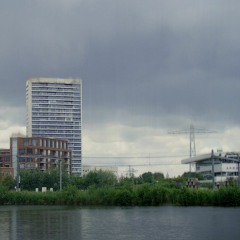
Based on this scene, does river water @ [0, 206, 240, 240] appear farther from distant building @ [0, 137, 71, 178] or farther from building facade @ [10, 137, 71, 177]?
building facade @ [10, 137, 71, 177]

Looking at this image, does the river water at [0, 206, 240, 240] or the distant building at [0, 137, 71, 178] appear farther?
the distant building at [0, 137, 71, 178]

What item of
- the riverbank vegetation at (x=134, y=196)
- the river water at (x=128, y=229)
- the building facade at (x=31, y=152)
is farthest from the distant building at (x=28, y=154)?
the river water at (x=128, y=229)

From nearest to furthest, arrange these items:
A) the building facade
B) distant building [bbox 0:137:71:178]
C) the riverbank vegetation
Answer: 1. the riverbank vegetation
2. distant building [bbox 0:137:71:178]
3. the building facade

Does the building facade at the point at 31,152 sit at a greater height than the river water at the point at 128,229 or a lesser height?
greater

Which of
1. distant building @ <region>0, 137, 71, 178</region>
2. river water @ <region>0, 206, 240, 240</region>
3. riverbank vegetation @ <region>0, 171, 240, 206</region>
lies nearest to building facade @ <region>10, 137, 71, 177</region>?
distant building @ <region>0, 137, 71, 178</region>

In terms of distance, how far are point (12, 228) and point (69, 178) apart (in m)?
98.0

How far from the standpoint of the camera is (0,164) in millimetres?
195125

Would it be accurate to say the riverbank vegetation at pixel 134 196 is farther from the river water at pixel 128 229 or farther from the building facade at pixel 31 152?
the building facade at pixel 31 152

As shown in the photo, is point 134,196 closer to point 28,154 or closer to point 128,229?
point 128,229

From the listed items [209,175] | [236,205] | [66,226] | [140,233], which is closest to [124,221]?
[66,226]

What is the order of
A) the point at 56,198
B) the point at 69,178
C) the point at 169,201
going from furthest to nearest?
the point at 69,178, the point at 56,198, the point at 169,201

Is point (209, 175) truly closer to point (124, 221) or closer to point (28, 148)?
point (28, 148)

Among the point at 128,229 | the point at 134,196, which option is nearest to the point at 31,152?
the point at 134,196

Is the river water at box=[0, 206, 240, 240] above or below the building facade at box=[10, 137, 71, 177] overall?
below
